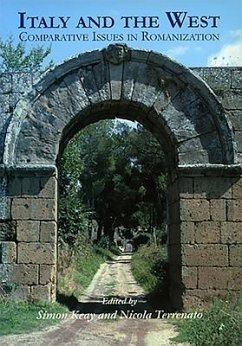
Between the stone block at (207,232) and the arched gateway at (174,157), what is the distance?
2 centimetres

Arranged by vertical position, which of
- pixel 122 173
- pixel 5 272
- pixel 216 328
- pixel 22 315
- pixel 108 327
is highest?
pixel 122 173

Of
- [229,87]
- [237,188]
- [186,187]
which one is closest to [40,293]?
[186,187]

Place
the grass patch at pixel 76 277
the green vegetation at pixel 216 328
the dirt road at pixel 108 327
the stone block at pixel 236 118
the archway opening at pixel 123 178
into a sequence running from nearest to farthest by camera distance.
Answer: the green vegetation at pixel 216 328, the dirt road at pixel 108 327, the stone block at pixel 236 118, the grass patch at pixel 76 277, the archway opening at pixel 123 178

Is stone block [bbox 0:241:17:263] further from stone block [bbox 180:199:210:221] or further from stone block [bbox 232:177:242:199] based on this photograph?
stone block [bbox 232:177:242:199]

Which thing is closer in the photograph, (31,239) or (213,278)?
(213,278)

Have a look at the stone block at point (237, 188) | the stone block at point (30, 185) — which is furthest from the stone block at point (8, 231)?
the stone block at point (237, 188)

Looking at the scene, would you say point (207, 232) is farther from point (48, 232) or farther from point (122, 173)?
point (122, 173)

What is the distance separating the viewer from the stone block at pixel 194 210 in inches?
388

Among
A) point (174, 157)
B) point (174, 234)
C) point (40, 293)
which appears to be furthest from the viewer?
point (174, 234)

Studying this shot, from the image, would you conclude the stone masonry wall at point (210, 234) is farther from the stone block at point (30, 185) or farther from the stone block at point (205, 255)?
the stone block at point (30, 185)

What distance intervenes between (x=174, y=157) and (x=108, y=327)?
3575 millimetres

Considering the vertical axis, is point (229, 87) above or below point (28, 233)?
above

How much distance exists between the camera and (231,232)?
32.2 ft

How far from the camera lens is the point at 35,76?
10.3 meters
